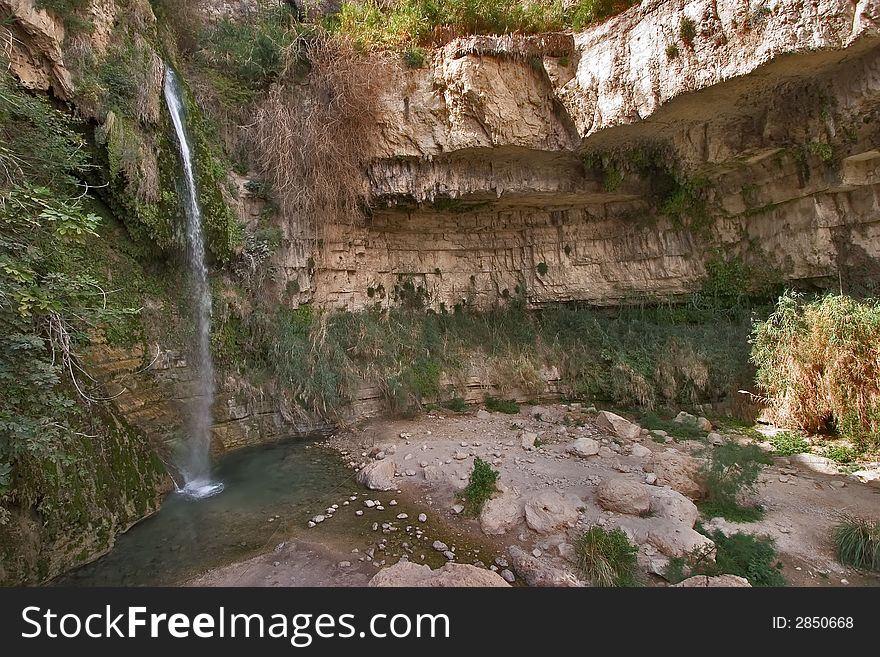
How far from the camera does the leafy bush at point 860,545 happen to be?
3228 millimetres

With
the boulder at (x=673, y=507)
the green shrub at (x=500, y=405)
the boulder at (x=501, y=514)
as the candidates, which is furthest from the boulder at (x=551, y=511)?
the green shrub at (x=500, y=405)

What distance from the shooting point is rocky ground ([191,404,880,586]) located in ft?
10.8

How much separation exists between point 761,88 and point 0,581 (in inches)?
407

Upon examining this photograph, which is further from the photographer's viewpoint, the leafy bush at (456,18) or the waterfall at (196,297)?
the leafy bush at (456,18)

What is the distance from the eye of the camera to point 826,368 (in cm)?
559

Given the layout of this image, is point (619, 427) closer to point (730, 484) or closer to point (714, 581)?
point (730, 484)

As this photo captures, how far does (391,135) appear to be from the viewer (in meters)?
7.66

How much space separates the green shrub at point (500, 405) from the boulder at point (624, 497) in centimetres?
365

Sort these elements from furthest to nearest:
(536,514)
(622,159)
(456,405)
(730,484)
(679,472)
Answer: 1. (456,405)
2. (622,159)
3. (679,472)
4. (730,484)
5. (536,514)

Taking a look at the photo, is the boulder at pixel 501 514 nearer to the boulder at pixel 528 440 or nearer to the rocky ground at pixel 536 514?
the rocky ground at pixel 536 514

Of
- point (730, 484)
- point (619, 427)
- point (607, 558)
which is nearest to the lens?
point (607, 558)

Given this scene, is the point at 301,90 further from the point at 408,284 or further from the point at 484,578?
the point at 484,578

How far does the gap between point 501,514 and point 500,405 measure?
13.3ft

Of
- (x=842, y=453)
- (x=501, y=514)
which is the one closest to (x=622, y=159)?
(x=842, y=453)
